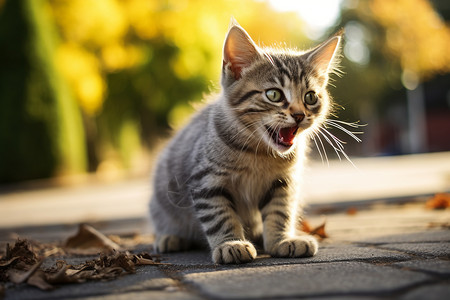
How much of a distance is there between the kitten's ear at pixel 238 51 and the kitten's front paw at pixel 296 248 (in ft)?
3.34

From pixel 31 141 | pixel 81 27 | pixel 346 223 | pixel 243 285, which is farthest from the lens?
pixel 81 27

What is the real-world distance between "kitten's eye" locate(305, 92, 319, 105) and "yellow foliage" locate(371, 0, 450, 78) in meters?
20.3

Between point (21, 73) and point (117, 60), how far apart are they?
4.18m

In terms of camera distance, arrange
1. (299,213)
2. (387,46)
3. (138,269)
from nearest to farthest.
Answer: (138,269) → (299,213) → (387,46)

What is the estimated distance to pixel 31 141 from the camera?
11.8 m

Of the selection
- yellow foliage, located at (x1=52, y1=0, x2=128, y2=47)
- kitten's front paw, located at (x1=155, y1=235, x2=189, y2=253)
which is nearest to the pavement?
kitten's front paw, located at (x1=155, y1=235, x2=189, y2=253)

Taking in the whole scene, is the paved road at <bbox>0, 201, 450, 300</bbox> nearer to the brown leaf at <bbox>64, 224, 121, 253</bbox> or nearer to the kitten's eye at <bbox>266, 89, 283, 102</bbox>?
the brown leaf at <bbox>64, 224, 121, 253</bbox>

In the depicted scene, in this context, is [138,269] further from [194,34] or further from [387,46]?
[387,46]

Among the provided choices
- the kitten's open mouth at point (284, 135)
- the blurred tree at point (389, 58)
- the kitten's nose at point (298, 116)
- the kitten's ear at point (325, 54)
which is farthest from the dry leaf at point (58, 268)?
the blurred tree at point (389, 58)

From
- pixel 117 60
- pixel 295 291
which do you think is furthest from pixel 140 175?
pixel 295 291

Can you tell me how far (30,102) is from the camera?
11.8 m

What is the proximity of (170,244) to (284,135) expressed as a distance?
0.96 m

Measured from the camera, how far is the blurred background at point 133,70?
11.9 metres

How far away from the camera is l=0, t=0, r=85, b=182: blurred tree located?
11.8m
